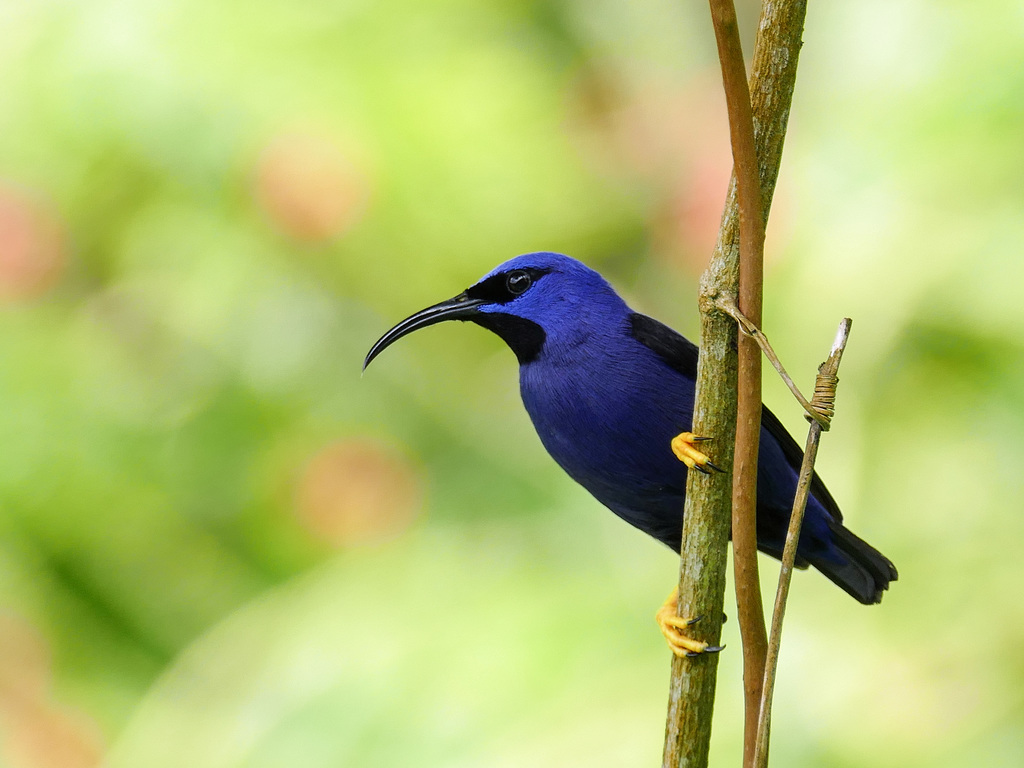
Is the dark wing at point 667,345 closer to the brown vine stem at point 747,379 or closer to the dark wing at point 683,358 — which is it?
the dark wing at point 683,358

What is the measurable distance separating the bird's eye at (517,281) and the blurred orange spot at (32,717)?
11.4ft

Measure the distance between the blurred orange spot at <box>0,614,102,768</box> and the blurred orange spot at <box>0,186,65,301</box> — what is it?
1.57 metres

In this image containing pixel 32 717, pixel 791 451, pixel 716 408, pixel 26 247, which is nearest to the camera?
pixel 716 408

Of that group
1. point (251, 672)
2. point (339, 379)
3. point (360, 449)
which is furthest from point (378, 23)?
point (251, 672)

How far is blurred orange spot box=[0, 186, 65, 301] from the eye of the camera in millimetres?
4770

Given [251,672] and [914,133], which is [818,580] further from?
[251,672]

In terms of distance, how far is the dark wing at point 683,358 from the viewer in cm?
234

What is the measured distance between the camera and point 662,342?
92.4 inches

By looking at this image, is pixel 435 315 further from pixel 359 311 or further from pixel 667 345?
pixel 359 311

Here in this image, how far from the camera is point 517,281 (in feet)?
7.65

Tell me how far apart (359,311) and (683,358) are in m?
2.74

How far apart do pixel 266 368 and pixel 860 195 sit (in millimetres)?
2800

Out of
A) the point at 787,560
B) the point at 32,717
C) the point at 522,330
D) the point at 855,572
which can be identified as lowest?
the point at 787,560

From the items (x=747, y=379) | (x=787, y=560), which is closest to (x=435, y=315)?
(x=747, y=379)
